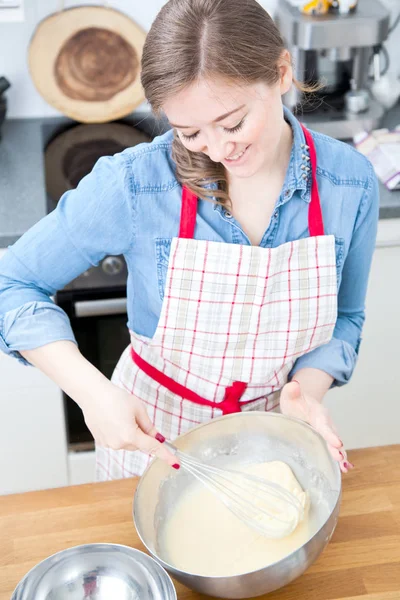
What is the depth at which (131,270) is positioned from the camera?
123 centimetres

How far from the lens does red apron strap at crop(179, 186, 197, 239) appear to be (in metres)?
1.13

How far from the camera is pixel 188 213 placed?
3.74 feet

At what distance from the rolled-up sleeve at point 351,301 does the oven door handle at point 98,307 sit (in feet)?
1.80

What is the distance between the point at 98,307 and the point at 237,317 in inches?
22.8

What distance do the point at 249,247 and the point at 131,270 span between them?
0.21 meters

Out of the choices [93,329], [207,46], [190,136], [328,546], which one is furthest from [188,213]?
[93,329]

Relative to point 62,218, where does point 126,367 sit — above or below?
below

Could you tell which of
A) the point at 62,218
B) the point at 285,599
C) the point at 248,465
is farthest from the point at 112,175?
the point at 285,599

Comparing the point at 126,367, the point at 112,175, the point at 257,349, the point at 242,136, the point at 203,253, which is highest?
the point at 242,136

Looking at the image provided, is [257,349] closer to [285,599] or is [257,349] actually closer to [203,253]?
[203,253]

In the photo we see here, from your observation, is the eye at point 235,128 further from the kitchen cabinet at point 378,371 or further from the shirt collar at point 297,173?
the kitchen cabinet at point 378,371

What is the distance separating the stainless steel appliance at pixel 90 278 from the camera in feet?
5.48

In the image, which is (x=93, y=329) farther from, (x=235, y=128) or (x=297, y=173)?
(x=235, y=128)

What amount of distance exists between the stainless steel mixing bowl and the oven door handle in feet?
2.21
